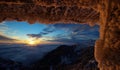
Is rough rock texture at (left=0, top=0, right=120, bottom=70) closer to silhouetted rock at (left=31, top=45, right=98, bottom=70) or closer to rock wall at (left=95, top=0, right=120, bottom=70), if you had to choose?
rock wall at (left=95, top=0, right=120, bottom=70)

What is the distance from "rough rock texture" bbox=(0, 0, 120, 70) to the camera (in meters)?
1.49

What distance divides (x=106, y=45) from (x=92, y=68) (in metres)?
5.42

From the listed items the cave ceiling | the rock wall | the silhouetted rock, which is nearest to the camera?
the rock wall

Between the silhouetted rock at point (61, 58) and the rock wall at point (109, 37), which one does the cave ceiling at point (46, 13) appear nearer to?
the rock wall at point (109, 37)

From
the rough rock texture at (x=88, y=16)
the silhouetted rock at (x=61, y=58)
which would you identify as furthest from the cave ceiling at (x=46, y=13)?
the silhouetted rock at (x=61, y=58)

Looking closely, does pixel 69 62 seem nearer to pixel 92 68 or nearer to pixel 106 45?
pixel 92 68

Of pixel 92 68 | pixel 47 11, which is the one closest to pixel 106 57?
pixel 47 11

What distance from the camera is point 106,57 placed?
1.51 m

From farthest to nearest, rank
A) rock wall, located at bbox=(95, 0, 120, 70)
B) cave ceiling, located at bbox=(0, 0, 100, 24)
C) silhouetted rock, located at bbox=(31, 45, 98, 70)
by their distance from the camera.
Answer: silhouetted rock, located at bbox=(31, 45, 98, 70)
cave ceiling, located at bbox=(0, 0, 100, 24)
rock wall, located at bbox=(95, 0, 120, 70)

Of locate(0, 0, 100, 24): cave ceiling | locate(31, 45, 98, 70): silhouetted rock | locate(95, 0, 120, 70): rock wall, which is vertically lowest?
locate(31, 45, 98, 70): silhouetted rock

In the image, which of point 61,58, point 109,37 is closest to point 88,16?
point 109,37

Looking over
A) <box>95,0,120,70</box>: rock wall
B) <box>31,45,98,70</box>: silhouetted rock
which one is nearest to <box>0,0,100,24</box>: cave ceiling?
<box>95,0,120,70</box>: rock wall

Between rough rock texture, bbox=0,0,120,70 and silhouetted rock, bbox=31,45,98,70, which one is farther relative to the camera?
silhouetted rock, bbox=31,45,98,70

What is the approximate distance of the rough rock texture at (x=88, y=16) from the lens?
1.49m
